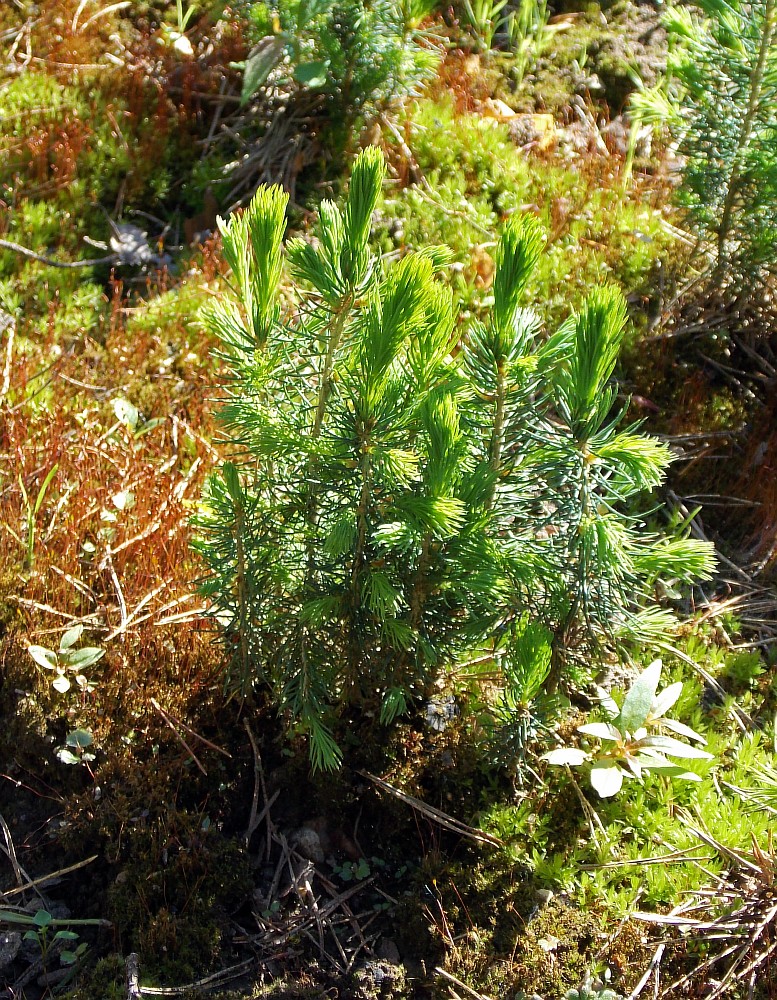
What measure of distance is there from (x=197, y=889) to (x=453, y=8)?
16.0 feet

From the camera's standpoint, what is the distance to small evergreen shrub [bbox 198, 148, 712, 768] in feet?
6.50

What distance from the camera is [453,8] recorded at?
532cm

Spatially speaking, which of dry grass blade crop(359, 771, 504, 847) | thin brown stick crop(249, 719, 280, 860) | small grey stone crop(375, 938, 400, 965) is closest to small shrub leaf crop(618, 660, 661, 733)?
dry grass blade crop(359, 771, 504, 847)

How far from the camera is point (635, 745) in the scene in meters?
2.60

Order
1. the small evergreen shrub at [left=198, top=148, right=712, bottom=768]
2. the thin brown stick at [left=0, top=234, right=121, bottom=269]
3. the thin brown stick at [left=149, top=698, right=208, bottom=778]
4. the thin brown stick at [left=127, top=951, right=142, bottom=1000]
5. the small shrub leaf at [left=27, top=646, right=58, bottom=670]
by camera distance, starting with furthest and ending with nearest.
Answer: the thin brown stick at [left=0, top=234, right=121, bottom=269], the small shrub leaf at [left=27, top=646, right=58, bottom=670], the thin brown stick at [left=149, top=698, right=208, bottom=778], the thin brown stick at [left=127, top=951, right=142, bottom=1000], the small evergreen shrub at [left=198, top=148, right=712, bottom=768]

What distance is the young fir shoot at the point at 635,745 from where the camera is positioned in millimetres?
2495

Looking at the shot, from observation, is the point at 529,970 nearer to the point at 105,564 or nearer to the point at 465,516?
the point at 465,516

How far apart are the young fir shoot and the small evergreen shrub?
0.18 meters

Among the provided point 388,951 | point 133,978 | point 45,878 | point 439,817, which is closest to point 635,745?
point 439,817

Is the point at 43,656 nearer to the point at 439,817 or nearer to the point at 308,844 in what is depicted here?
the point at 308,844

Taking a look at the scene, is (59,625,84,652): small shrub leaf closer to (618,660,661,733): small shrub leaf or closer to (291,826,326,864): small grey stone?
(291,826,326,864): small grey stone

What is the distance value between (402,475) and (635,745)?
44.3 inches

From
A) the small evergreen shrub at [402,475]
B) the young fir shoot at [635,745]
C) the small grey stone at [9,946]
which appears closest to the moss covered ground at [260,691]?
the small grey stone at [9,946]

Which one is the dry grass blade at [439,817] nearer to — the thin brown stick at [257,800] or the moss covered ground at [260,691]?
the moss covered ground at [260,691]
